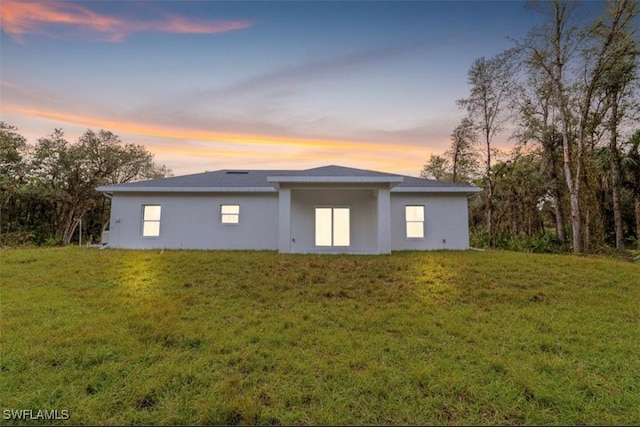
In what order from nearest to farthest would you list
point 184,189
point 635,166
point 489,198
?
point 184,189 → point 635,166 → point 489,198

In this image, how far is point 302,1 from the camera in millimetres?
8414

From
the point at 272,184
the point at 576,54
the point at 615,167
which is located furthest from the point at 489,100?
the point at 272,184

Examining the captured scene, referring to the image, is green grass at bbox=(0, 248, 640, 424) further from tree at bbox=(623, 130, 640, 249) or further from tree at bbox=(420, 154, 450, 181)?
tree at bbox=(420, 154, 450, 181)

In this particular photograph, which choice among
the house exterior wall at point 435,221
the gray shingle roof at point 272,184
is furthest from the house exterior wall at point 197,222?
the house exterior wall at point 435,221

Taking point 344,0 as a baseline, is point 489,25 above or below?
above

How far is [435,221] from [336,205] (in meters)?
4.04

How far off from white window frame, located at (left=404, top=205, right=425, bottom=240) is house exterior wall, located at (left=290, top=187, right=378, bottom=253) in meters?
1.29

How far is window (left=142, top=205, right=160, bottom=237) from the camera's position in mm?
11930

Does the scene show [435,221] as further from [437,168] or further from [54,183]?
[54,183]

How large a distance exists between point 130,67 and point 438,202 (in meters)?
12.1

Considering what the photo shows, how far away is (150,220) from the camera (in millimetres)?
12000

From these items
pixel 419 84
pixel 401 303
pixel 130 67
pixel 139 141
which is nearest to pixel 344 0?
pixel 419 84

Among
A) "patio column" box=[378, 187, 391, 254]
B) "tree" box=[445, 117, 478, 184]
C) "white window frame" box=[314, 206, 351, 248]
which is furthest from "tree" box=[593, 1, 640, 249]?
"white window frame" box=[314, 206, 351, 248]

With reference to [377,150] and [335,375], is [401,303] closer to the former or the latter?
[335,375]
